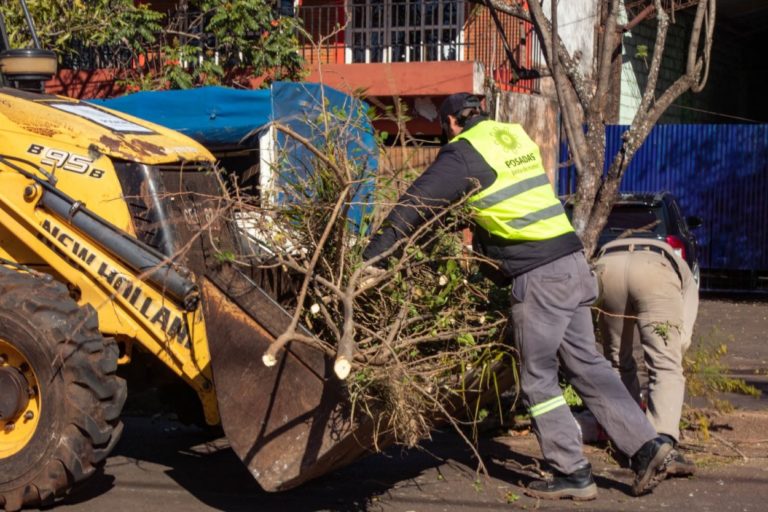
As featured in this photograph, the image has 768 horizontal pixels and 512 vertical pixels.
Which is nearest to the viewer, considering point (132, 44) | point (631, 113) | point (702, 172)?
point (132, 44)

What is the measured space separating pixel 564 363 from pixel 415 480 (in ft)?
3.60

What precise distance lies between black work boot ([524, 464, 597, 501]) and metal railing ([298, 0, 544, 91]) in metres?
11.0

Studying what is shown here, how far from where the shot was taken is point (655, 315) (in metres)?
6.52

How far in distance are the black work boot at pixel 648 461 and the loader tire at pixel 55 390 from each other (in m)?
2.71

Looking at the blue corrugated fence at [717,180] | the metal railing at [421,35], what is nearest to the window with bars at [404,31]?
the metal railing at [421,35]

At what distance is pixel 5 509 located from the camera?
19.0 feet

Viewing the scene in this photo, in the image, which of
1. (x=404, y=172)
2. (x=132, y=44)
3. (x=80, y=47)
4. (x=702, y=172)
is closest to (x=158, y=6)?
(x=80, y=47)

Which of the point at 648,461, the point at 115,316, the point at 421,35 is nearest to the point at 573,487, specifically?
the point at 648,461

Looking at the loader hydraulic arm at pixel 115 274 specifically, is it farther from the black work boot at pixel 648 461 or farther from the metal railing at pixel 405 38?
the metal railing at pixel 405 38

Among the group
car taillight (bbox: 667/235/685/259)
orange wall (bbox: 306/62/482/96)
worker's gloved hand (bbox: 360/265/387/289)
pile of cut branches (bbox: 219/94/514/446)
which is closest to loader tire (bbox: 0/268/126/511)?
pile of cut branches (bbox: 219/94/514/446)

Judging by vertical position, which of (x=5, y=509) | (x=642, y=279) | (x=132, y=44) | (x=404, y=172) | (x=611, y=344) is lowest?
(x=5, y=509)

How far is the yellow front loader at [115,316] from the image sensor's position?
5449 millimetres

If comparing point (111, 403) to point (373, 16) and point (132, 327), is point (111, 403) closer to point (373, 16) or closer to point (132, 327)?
point (132, 327)

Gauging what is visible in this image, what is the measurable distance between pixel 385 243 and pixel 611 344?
74.5 inches
